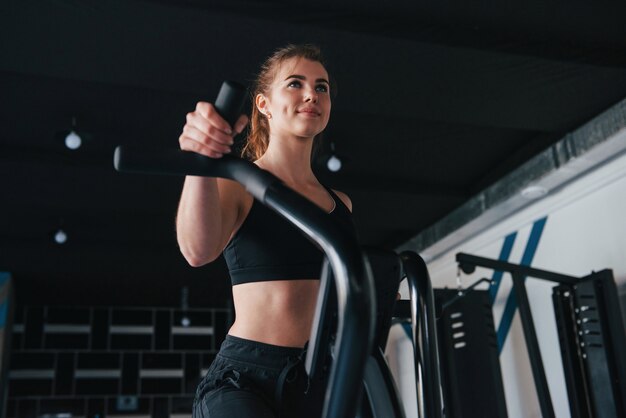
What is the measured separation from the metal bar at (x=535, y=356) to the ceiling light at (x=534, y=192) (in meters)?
1.17

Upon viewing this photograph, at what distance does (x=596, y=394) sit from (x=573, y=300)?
1.72 ft

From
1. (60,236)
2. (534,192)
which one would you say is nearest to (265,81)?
(534,192)

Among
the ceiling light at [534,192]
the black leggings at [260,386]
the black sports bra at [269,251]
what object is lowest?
the black leggings at [260,386]

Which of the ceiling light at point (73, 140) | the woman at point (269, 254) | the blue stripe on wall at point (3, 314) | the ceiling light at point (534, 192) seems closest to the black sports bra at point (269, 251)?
the woman at point (269, 254)

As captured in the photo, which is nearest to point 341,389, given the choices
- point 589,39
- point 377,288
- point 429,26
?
point 377,288

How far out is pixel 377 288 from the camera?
870mm

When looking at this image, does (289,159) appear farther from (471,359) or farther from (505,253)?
(505,253)

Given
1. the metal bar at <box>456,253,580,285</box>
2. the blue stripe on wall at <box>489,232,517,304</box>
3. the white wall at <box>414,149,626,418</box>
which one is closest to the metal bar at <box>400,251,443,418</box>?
the metal bar at <box>456,253,580,285</box>

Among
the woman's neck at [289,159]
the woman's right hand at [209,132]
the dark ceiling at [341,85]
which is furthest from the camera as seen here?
the dark ceiling at [341,85]

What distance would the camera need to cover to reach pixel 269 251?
124cm

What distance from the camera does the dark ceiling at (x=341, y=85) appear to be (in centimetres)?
317

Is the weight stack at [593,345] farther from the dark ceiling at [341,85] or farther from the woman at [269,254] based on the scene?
the woman at [269,254]

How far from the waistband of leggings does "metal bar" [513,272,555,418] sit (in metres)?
2.68

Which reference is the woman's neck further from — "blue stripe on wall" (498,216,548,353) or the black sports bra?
"blue stripe on wall" (498,216,548,353)
